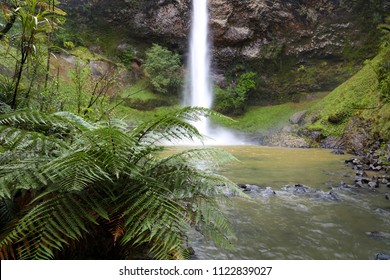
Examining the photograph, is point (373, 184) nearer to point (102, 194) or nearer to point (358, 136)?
point (102, 194)

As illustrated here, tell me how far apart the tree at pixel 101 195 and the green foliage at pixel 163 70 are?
19.5 meters

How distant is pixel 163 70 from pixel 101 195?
69.0 ft

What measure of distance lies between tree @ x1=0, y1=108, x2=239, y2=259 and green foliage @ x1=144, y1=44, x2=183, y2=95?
1952 centimetres

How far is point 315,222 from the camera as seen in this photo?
9.17 ft

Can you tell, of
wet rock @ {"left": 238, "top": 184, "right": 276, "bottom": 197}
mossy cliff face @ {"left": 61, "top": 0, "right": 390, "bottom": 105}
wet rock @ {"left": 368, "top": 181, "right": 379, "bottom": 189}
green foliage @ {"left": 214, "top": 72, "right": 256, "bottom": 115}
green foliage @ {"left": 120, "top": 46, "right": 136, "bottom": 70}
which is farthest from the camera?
green foliage @ {"left": 120, "top": 46, "right": 136, "bottom": 70}

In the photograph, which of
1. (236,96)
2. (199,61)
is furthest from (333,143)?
(199,61)

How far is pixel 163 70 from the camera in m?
21.6

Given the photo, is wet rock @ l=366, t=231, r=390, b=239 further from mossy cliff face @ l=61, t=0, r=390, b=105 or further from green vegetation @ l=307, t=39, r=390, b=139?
mossy cliff face @ l=61, t=0, r=390, b=105

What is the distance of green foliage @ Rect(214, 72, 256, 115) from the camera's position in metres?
21.2

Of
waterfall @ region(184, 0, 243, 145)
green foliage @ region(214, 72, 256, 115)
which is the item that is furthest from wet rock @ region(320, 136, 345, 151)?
waterfall @ region(184, 0, 243, 145)

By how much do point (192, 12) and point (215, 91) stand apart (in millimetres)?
6524

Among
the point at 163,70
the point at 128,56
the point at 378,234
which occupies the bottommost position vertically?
the point at 378,234


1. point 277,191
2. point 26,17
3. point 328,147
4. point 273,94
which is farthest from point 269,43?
point 26,17

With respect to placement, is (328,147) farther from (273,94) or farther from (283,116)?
(273,94)
